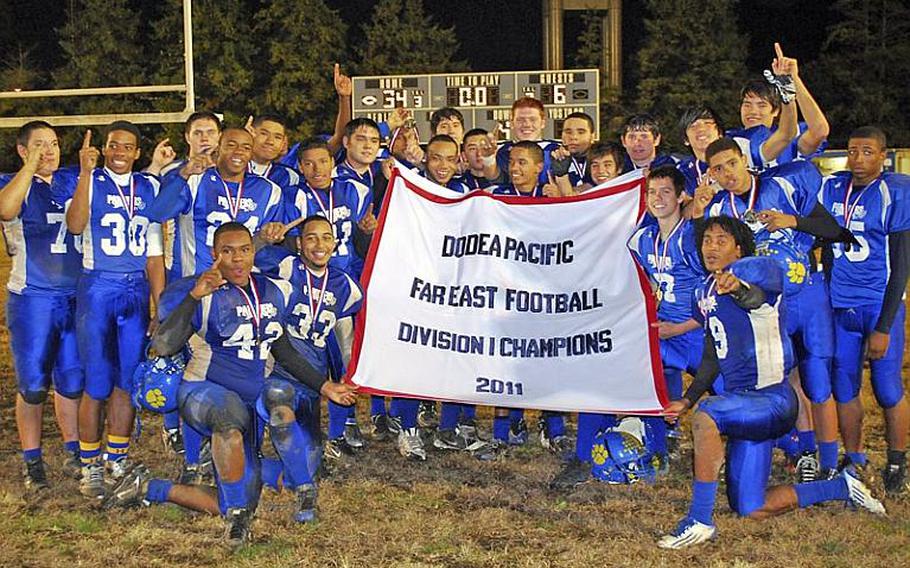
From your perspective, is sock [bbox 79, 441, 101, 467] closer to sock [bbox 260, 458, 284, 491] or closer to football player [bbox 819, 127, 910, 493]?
sock [bbox 260, 458, 284, 491]

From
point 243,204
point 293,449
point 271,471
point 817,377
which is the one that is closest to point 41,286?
point 243,204

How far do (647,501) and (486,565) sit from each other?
1418 millimetres

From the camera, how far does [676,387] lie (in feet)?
23.4

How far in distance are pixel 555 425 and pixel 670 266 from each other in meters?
1.68

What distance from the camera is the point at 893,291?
251 inches

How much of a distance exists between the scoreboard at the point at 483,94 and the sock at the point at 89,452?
14229 millimetres

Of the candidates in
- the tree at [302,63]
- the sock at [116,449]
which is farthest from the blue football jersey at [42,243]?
the tree at [302,63]

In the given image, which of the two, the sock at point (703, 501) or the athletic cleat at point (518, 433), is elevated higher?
the sock at point (703, 501)

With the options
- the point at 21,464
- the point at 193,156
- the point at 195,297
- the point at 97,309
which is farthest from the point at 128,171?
the point at 21,464

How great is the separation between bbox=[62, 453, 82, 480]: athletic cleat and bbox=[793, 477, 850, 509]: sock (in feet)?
14.0

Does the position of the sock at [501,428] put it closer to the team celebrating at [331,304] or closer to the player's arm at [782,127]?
the team celebrating at [331,304]

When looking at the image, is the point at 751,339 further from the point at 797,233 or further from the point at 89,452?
the point at 89,452

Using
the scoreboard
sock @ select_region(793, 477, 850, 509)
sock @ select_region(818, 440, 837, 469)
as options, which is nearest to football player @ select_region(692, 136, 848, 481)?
sock @ select_region(818, 440, 837, 469)

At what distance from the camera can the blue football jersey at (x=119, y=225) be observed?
6648mm
